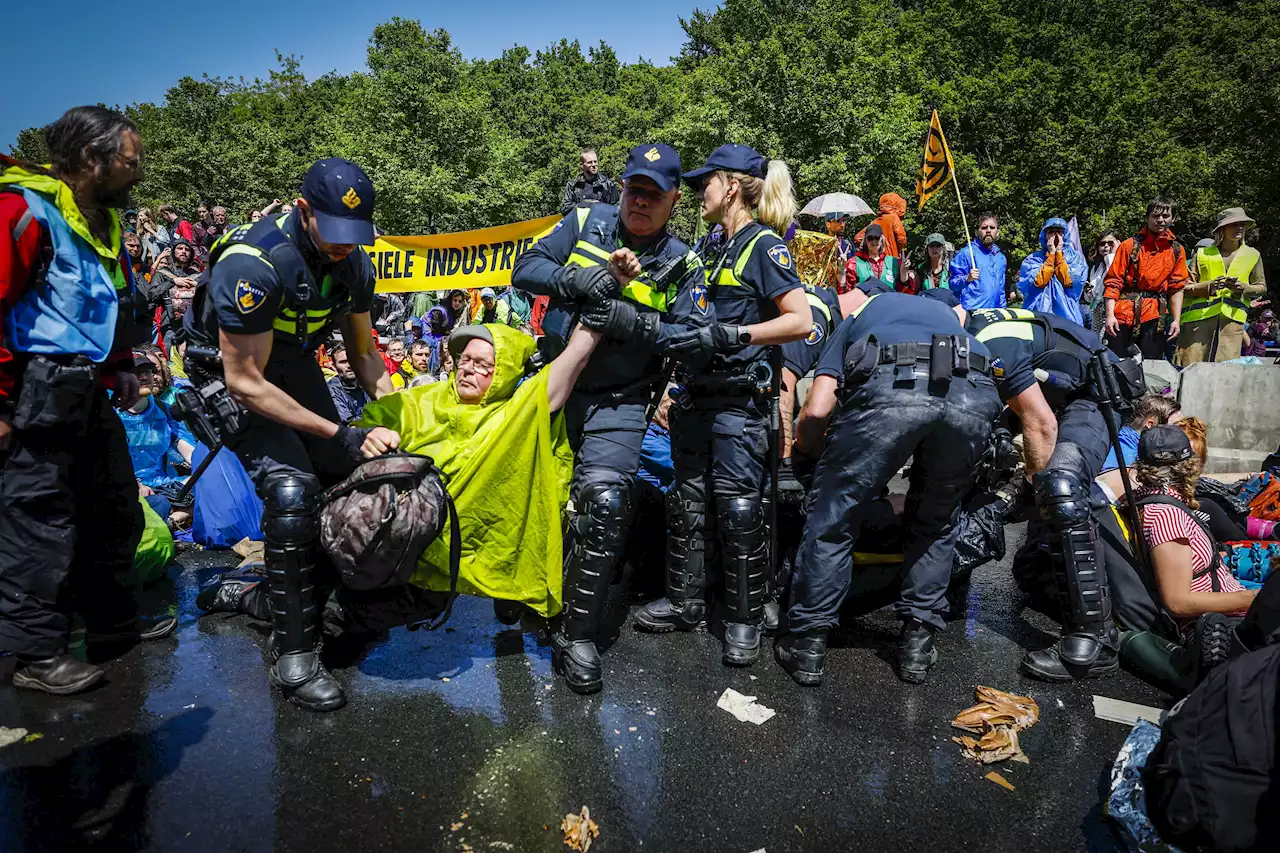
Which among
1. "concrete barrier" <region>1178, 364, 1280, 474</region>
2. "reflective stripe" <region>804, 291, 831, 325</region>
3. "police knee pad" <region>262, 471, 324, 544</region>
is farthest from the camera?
"concrete barrier" <region>1178, 364, 1280, 474</region>

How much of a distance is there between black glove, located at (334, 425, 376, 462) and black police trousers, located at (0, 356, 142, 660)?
3.38ft

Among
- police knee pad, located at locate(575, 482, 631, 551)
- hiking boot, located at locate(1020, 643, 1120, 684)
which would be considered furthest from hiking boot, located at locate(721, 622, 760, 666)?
hiking boot, located at locate(1020, 643, 1120, 684)

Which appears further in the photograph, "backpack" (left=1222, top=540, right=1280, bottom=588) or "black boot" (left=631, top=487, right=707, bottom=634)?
"backpack" (left=1222, top=540, right=1280, bottom=588)

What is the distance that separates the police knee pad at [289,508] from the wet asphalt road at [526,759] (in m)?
0.72

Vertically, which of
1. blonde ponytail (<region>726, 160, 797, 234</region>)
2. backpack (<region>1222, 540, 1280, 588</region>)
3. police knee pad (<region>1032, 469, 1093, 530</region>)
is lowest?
backpack (<region>1222, 540, 1280, 588</region>)

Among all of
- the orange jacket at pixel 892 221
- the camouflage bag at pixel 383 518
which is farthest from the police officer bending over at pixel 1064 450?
the orange jacket at pixel 892 221

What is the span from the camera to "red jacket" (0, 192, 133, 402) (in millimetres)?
3000

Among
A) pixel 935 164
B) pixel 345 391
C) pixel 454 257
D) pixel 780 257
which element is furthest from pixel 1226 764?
pixel 935 164

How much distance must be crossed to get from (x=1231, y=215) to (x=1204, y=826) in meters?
10.3

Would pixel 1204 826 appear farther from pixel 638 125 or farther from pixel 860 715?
pixel 638 125

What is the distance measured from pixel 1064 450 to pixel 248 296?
12.0 feet

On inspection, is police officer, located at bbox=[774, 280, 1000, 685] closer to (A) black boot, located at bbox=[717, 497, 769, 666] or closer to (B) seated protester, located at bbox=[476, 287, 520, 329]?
(A) black boot, located at bbox=[717, 497, 769, 666]

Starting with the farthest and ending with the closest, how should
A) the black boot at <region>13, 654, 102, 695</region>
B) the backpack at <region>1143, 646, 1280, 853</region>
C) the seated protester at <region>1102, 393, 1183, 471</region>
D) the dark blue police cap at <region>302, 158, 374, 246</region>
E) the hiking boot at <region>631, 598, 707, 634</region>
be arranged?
1. the seated protester at <region>1102, 393, 1183, 471</region>
2. the hiking boot at <region>631, 598, 707, 634</region>
3. the black boot at <region>13, 654, 102, 695</region>
4. the dark blue police cap at <region>302, 158, 374, 246</region>
5. the backpack at <region>1143, 646, 1280, 853</region>

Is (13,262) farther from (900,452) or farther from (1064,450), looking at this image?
(1064,450)
